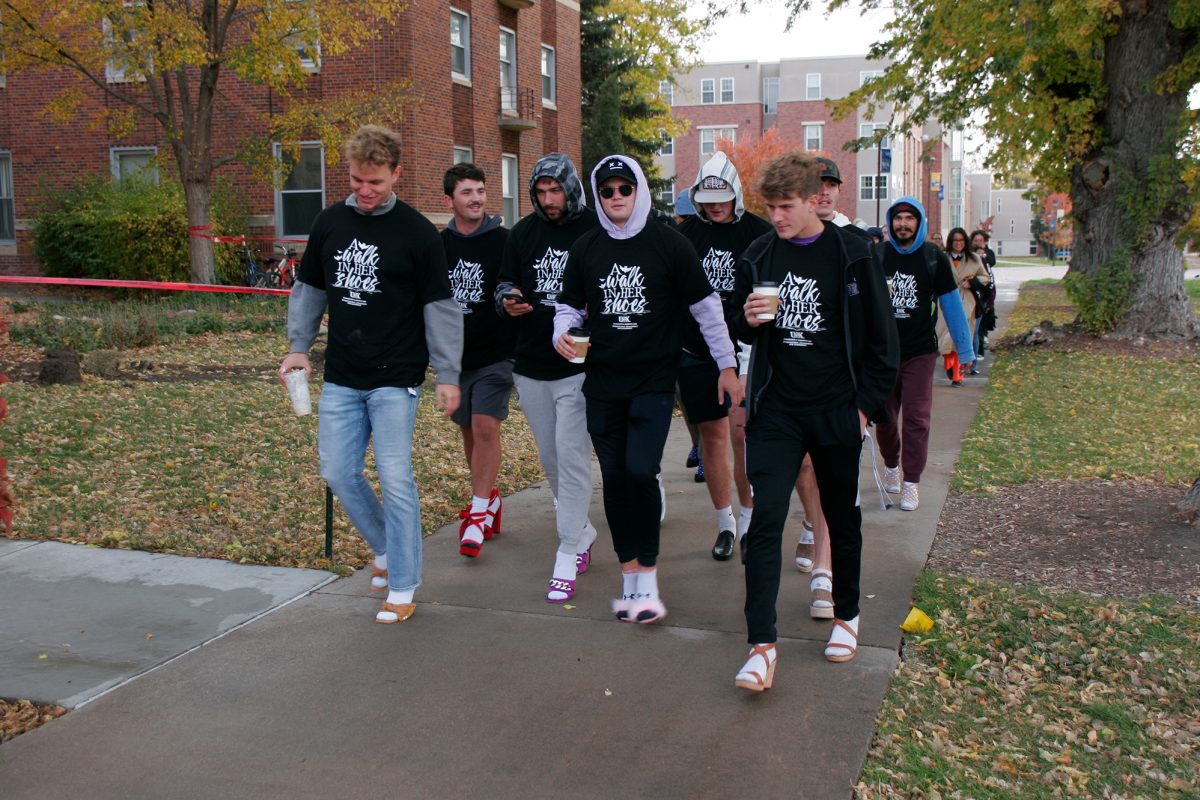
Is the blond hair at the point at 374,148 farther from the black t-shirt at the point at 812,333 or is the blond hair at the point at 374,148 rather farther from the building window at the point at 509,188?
the building window at the point at 509,188

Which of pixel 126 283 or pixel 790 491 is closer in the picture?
pixel 790 491

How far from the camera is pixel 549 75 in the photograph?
29.8 metres

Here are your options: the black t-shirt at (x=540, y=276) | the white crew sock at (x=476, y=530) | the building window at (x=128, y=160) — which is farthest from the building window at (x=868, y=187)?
the black t-shirt at (x=540, y=276)

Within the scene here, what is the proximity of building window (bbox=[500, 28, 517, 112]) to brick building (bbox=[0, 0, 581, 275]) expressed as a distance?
53 mm

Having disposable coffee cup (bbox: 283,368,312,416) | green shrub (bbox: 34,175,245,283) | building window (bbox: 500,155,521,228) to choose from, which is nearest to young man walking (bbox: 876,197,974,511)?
disposable coffee cup (bbox: 283,368,312,416)

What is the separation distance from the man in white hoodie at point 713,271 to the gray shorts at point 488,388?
37.8 inches

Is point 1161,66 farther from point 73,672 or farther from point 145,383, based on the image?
point 73,672

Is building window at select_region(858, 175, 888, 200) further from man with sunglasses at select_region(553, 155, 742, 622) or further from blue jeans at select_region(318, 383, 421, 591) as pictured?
blue jeans at select_region(318, 383, 421, 591)

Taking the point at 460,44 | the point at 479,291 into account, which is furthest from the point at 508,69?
the point at 479,291

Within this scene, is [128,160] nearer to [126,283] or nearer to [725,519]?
[126,283]

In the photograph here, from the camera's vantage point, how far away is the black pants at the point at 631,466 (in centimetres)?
488

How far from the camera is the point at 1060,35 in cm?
1428

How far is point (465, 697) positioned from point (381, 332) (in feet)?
5.19

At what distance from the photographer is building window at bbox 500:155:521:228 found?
89.8 feet
